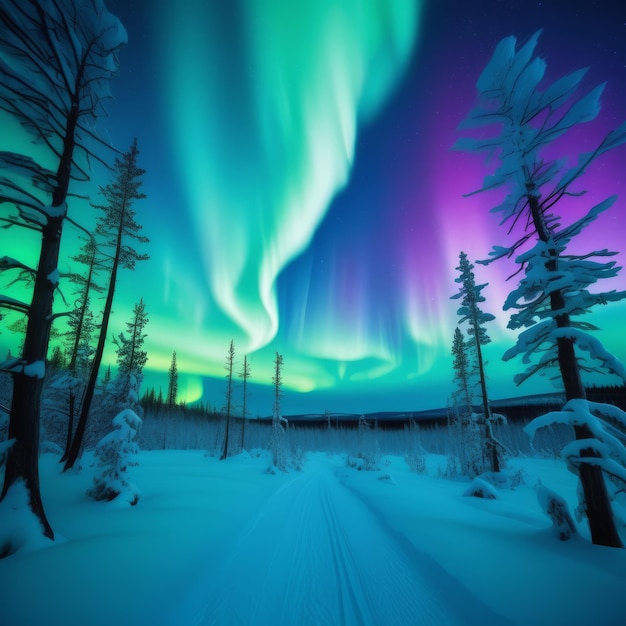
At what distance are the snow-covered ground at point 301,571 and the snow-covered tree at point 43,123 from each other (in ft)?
5.26

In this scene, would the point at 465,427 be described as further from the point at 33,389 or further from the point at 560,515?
the point at 33,389

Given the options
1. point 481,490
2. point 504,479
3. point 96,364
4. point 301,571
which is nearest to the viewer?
point 301,571

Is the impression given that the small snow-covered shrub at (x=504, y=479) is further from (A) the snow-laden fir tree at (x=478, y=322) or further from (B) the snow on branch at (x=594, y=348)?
(B) the snow on branch at (x=594, y=348)

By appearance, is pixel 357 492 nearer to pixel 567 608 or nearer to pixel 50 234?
pixel 567 608

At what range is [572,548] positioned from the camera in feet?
13.5

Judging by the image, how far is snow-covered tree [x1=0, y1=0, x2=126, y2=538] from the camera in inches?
180

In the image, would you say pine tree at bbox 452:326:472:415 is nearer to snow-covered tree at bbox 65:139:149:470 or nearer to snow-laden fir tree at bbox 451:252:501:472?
snow-laden fir tree at bbox 451:252:501:472

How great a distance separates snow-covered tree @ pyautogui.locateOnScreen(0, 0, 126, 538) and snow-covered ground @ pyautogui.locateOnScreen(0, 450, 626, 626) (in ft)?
5.26

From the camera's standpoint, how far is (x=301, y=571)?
393 centimetres

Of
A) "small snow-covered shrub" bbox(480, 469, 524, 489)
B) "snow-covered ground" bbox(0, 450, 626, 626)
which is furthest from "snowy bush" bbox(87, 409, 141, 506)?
"small snow-covered shrub" bbox(480, 469, 524, 489)

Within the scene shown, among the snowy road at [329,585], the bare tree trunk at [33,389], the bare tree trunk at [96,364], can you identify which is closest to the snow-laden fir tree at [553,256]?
the snowy road at [329,585]

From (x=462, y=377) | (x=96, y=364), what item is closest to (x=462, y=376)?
(x=462, y=377)

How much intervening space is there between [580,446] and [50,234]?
34.7ft

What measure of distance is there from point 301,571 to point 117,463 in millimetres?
6434
